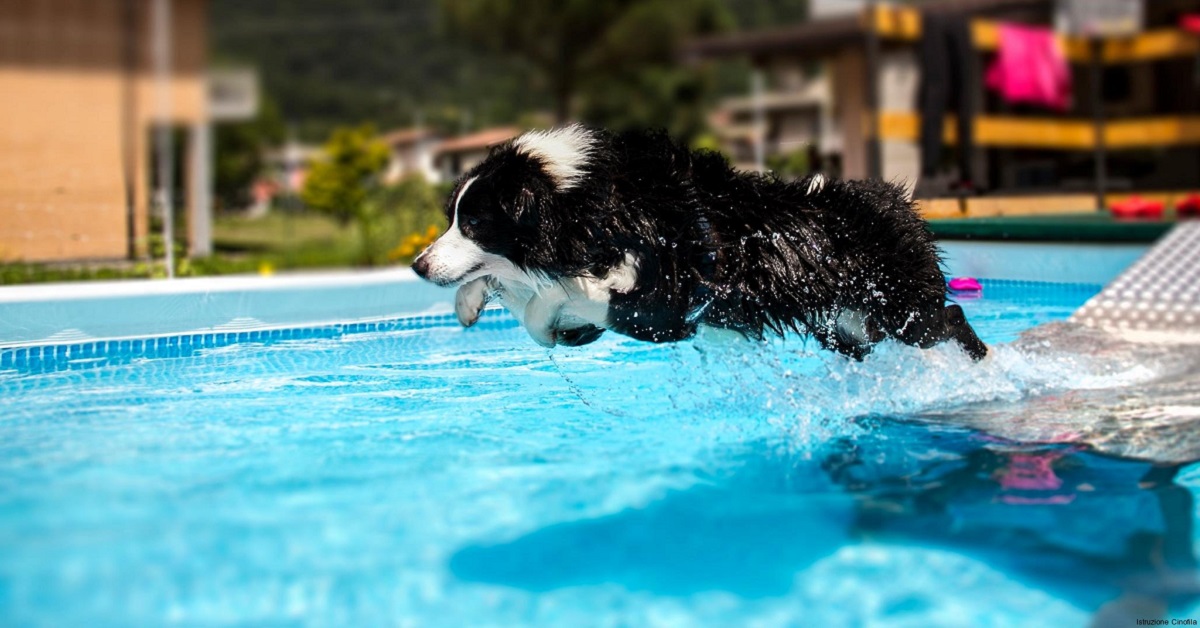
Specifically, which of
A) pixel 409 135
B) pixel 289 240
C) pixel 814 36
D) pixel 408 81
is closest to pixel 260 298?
pixel 289 240

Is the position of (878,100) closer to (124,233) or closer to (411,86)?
(124,233)

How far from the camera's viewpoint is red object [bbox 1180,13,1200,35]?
14.0m

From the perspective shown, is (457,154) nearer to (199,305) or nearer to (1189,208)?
(1189,208)

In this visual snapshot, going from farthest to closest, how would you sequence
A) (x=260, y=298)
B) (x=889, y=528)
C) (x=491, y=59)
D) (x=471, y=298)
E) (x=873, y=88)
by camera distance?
1. (x=491, y=59)
2. (x=873, y=88)
3. (x=260, y=298)
4. (x=471, y=298)
5. (x=889, y=528)

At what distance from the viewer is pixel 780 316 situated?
11.9 feet

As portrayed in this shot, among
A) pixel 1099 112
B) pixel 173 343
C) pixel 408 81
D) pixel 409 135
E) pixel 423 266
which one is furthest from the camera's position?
pixel 408 81

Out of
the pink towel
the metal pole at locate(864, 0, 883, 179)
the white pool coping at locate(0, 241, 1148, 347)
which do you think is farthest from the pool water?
the pink towel

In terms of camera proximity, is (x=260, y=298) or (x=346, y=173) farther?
(x=346, y=173)

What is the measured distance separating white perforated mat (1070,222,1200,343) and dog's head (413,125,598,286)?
3214 mm

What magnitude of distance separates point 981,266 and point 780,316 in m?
2.46

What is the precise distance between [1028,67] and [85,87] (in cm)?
1166

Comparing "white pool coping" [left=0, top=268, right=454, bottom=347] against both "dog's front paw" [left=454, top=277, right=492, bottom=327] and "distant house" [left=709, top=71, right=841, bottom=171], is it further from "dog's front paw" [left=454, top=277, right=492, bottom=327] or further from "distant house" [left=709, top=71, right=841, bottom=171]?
"distant house" [left=709, top=71, right=841, bottom=171]

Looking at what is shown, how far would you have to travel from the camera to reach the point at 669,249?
3.45 meters

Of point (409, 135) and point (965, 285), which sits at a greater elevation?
point (409, 135)
